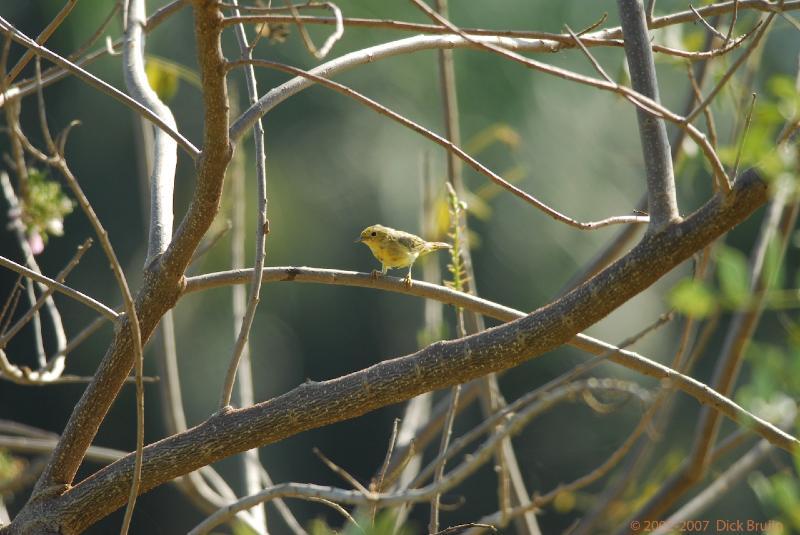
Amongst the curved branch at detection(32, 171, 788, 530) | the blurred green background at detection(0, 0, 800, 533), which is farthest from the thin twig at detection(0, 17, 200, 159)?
the blurred green background at detection(0, 0, 800, 533)

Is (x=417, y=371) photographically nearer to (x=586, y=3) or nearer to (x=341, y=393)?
(x=341, y=393)

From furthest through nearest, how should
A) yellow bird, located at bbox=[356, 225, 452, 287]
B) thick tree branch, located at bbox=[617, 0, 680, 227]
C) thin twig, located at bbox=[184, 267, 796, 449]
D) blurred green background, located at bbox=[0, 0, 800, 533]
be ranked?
blurred green background, located at bbox=[0, 0, 800, 533]
yellow bird, located at bbox=[356, 225, 452, 287]
thin twig, located at bbox=[184, 267, 796, 449]
thick tree branch, located at bbox=[617, 0, 680, 227]

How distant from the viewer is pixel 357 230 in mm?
12086

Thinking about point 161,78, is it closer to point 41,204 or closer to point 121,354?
point 41,204

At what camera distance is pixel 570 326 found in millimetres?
1736

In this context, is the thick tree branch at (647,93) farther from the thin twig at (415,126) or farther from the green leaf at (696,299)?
the green leaf at (696,299)

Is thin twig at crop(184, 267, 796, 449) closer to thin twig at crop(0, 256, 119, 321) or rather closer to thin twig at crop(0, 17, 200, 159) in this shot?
thin twig at crop(0, 256, 119, 321)

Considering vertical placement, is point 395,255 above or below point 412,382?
below

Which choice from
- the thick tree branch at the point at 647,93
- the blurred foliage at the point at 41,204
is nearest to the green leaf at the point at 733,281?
the thick tree branch at the point at 647,93

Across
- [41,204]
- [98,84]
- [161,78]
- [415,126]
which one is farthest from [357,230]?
[415,126]

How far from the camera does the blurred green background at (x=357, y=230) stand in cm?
1084

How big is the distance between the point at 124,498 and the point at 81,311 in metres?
9.91

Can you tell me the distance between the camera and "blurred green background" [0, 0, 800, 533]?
10.8 m

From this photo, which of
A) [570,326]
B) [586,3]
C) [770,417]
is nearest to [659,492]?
[770,417]
